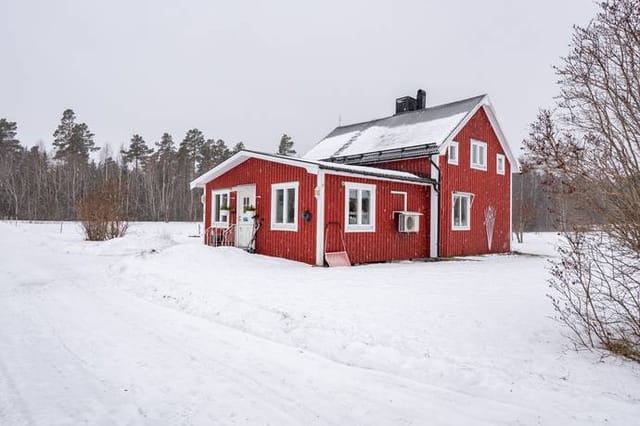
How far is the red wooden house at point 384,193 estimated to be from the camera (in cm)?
1237

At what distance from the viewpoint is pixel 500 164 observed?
1909 cm

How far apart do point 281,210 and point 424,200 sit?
18.9ft

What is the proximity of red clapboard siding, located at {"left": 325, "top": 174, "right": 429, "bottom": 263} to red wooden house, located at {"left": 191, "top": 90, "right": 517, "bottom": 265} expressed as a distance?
3 centimetres

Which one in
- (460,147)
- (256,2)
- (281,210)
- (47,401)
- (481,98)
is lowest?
(47,401)

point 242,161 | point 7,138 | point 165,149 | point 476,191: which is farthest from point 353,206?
point 7,138

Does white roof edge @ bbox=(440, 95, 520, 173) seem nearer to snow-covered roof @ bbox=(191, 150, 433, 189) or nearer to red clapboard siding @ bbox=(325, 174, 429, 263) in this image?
snow-covered roof @ bbox=(191, 150, 433, 189)

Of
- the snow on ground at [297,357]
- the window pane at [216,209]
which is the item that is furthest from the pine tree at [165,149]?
the snow on ground at [297,357]

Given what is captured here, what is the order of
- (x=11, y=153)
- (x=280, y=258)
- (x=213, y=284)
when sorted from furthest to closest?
(x=11, y=153) < (x=280, y=258) < (x=213, y=284)

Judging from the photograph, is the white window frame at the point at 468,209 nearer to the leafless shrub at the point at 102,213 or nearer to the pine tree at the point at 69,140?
the leafless shrub at the point at 102,213

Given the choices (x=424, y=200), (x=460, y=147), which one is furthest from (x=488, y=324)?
(x=460, y=147)

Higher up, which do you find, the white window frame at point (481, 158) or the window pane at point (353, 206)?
the white window frame at point (481, 158)

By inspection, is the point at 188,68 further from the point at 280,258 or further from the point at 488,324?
the point at 488,324

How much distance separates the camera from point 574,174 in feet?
16.0

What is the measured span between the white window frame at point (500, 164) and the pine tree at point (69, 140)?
47.2 meters
